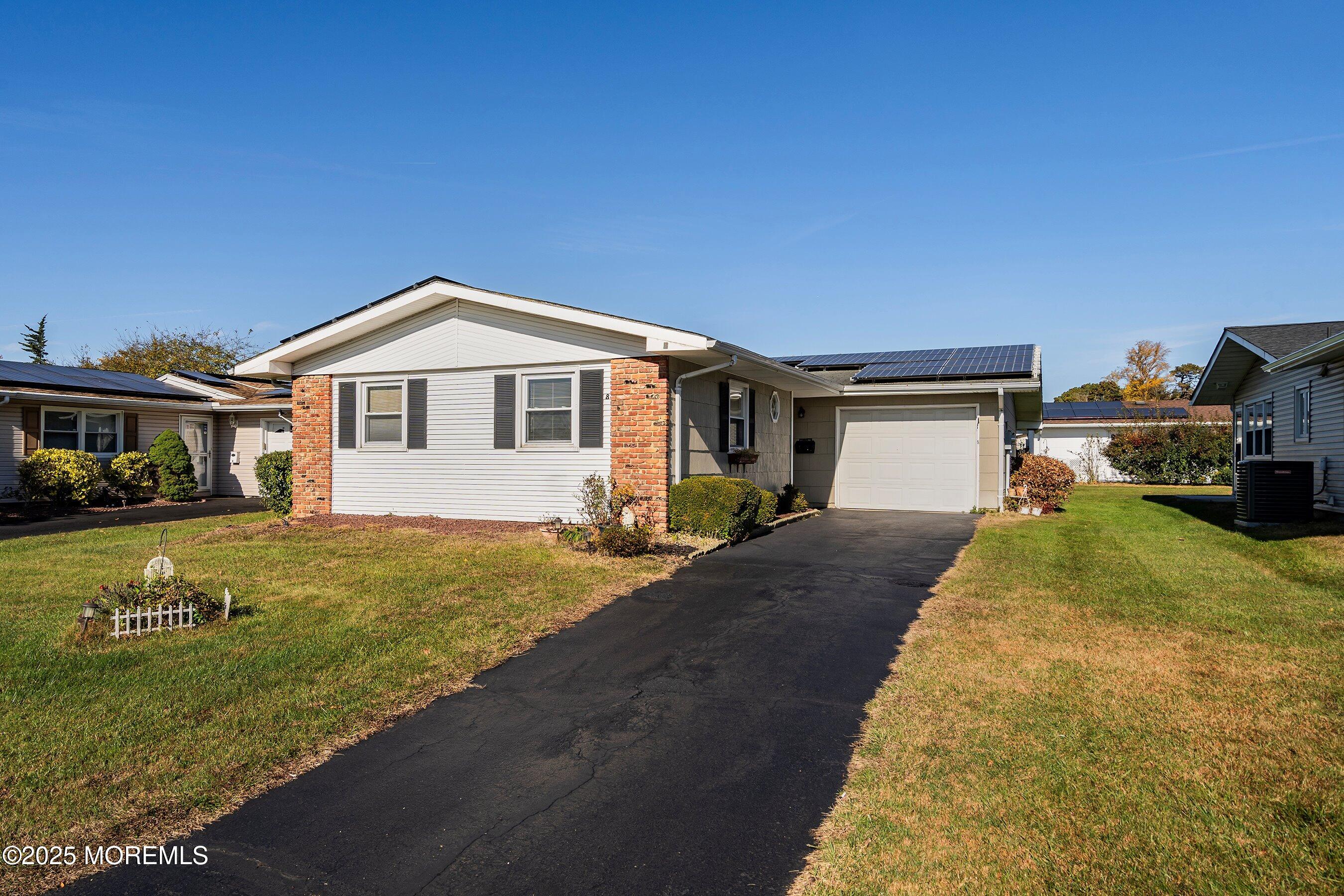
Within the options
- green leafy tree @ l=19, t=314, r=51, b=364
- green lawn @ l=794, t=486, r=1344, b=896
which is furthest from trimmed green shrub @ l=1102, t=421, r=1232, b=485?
green leafy tree @ l=19, t=314, r=51, b=364

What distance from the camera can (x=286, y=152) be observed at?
14.0 m

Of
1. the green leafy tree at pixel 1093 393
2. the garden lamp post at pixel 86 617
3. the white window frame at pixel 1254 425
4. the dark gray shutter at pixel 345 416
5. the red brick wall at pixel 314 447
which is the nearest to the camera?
the garden lamp post at pixel 86 617

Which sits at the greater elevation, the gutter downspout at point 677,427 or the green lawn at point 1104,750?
the gutter downspout at point 677,427

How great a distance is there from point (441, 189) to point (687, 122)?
5.59 metres

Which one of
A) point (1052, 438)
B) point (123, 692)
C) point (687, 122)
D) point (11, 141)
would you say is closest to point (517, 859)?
point (123, 692)

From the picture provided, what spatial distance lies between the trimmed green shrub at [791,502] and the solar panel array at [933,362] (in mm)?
3100

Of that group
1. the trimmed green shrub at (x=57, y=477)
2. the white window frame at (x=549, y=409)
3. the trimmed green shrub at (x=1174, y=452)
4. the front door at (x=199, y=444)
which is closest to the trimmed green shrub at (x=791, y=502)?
the white window frame at (x=549, y=409)

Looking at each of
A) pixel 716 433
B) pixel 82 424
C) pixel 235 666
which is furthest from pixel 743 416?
pixel 82 424

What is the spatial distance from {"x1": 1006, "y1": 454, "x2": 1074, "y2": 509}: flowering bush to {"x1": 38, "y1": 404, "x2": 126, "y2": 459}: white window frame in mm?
22594

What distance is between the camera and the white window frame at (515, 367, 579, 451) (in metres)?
A: 12.0

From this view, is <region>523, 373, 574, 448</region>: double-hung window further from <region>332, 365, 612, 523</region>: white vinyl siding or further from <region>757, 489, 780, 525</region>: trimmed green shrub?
<region>757, 489, 780, 525</region>: trimmed green shrub

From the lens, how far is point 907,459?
1700cm

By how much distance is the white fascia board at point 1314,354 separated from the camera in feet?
35.4

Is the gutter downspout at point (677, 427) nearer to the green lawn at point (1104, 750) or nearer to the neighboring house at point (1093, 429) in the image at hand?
the green lawn at point (1104, 750)
